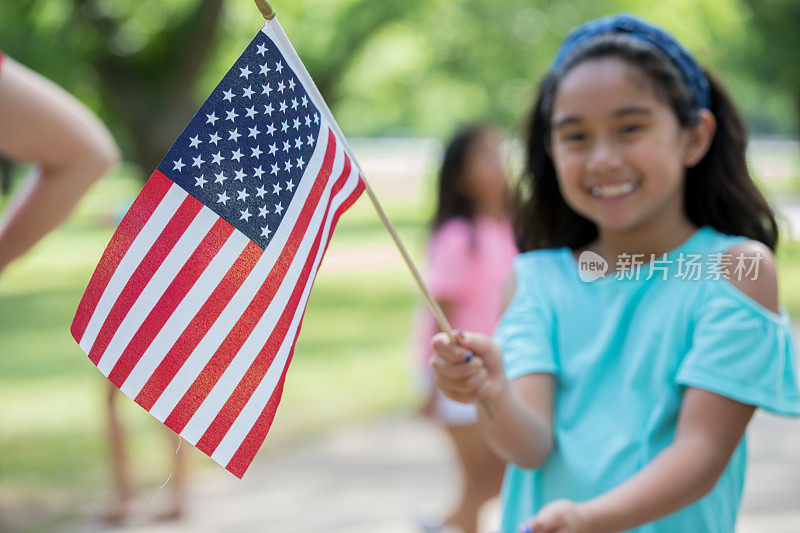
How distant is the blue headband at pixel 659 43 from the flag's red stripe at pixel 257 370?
27.8 inches

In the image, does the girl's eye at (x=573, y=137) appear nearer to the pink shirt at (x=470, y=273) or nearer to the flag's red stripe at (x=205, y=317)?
the flag's red stripe at (x=205, y=317)

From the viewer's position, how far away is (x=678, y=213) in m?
2.16

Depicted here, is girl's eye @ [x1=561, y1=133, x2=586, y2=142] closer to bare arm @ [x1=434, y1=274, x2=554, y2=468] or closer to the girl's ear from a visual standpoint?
the girl's ear

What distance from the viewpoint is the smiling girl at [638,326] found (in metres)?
1.91

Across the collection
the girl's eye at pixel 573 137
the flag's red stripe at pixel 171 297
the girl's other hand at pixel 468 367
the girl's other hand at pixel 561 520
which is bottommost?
the girl's other hand at pixel 561 520

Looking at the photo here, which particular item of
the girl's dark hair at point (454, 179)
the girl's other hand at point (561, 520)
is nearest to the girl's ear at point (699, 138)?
the girl's other hand at point (561, 520)

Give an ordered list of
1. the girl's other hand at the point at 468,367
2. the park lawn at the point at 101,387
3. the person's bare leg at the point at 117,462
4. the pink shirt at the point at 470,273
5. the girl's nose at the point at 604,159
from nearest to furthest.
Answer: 1. the girl's other hand at the point at 468,367
2. the girl's nose at the point at 604,159
3. the pink shirt at the point at 470,273
4. the person's bare leg at the point at 117,462
5. the park lawn at the point at 101,387

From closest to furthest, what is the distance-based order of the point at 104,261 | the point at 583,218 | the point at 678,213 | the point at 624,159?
the point at 104,261 → the point at 624,159 → the point at 678,213 → the point at 583,218

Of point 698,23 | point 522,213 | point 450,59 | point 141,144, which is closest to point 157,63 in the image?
point 141,144

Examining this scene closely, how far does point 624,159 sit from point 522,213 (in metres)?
0.51

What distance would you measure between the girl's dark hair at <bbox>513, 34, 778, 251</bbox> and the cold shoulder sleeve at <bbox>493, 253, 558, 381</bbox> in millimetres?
176

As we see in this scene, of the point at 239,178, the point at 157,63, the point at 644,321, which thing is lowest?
the point at 644,321

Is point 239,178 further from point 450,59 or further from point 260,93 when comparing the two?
point 450,59

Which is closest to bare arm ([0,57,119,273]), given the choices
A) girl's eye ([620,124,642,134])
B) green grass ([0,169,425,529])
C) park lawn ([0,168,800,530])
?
green grass ([0,169,425,529])
